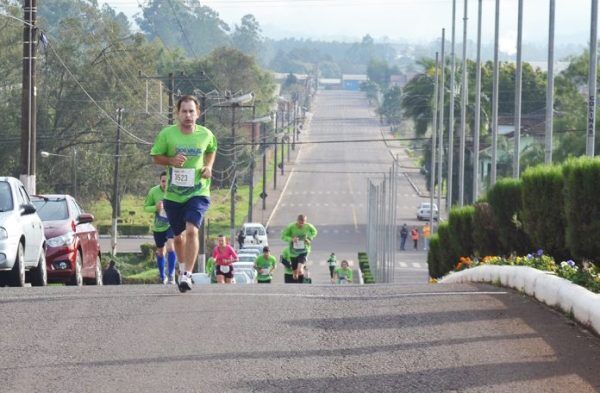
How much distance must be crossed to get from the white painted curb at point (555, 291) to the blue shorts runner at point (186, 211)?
323 cm

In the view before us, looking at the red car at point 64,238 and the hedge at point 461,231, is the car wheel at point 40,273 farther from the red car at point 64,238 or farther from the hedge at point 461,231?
the hedge at point 461,231

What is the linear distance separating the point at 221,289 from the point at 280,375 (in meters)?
5.90

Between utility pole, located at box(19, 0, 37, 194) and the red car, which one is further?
utility pole, located at box(19, 0, 37, 194)

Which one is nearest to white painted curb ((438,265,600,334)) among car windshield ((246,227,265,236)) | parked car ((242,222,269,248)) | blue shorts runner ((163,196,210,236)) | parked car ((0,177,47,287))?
blue shorts runner ((163,196,210,236))

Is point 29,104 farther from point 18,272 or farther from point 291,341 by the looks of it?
point 291,341

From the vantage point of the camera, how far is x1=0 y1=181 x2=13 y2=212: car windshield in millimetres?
18641

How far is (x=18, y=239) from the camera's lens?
18.2m

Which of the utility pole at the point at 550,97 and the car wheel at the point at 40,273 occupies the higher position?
the utility pole at the point at 550,97

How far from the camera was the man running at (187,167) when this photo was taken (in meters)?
15.1

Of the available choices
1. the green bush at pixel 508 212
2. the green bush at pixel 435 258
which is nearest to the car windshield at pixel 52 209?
the green bush at pixel 508 212

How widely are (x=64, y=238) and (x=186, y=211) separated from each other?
730 cm

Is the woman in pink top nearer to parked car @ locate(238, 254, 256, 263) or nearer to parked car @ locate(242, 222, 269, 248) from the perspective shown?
parked car @ locate(238, 254, 256, 263)

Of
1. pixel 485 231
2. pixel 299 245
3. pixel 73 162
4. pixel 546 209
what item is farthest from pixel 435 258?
pixel 73 162

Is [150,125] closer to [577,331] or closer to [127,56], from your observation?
[127,56]
